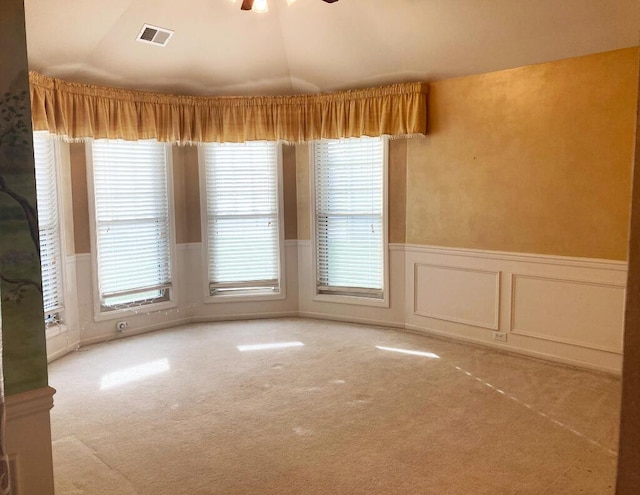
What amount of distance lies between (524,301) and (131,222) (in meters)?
3.88

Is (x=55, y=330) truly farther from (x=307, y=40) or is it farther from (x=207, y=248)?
(x=307, y=40)

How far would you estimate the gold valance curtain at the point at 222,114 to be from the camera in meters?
4.48

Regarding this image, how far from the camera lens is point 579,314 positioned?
4.09 meters

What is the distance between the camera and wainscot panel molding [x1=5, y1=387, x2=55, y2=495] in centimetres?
176

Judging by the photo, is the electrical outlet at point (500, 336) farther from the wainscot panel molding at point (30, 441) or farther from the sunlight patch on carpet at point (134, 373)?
the wainscot panel molding at point (30, 441)

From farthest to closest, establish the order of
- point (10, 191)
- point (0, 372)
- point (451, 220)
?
point (451, 220), point (10, 191), point (0, 372)

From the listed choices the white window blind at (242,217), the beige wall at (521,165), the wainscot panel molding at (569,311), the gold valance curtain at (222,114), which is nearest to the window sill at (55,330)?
the beige wall at (521,165)

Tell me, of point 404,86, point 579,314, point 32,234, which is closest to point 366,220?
point 404,86

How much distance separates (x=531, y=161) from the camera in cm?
429

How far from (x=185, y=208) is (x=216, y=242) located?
0.51 m

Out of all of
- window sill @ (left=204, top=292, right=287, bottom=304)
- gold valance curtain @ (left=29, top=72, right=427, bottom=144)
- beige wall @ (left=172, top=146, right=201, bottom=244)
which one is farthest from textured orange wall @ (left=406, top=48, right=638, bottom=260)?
beige wall @ (left=172, top=146, right=201, bottom=244)

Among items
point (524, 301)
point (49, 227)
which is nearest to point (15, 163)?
point (49, 227)

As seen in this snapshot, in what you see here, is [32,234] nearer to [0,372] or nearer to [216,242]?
[0,372]

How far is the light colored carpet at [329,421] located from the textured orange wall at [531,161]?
1088 mm
